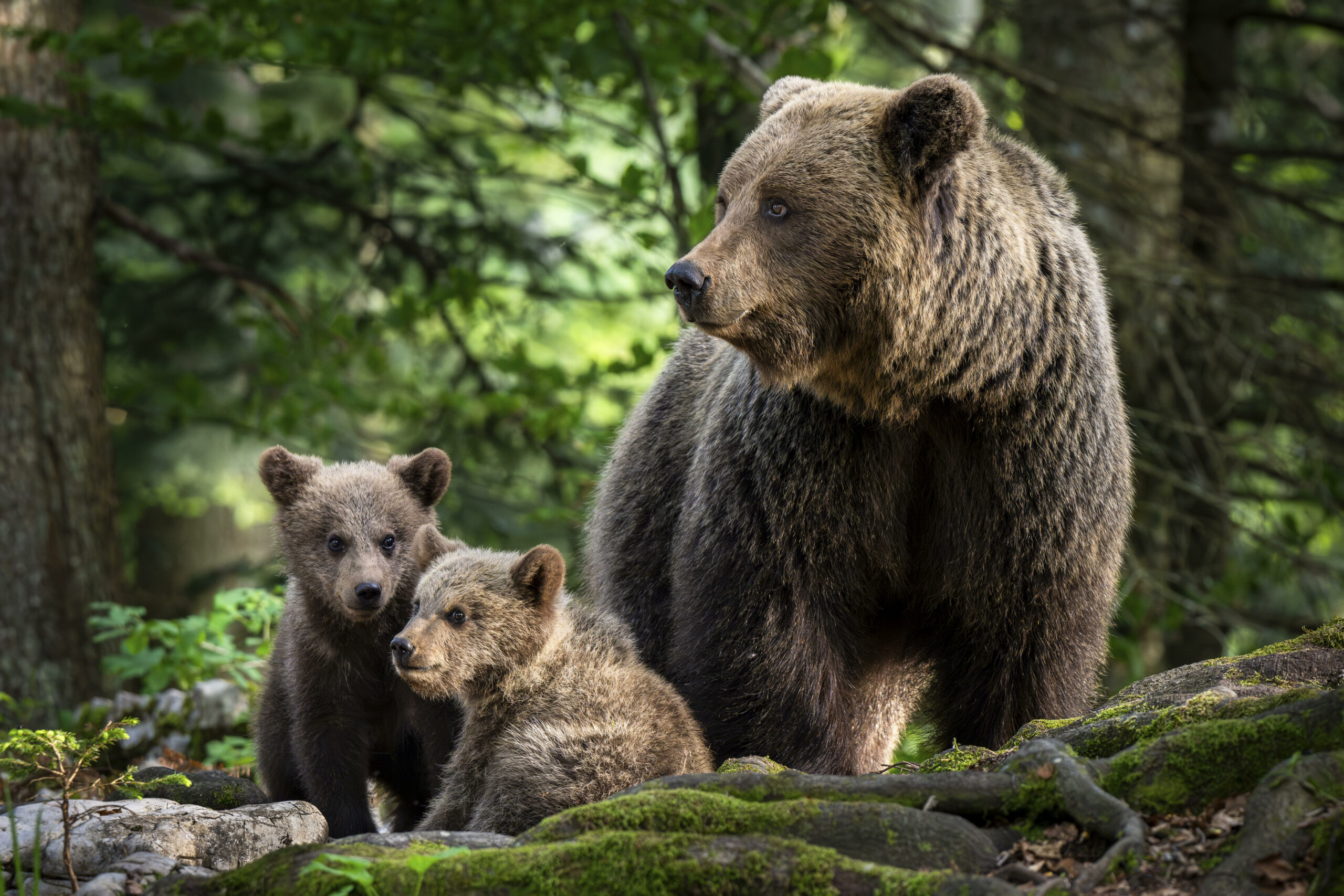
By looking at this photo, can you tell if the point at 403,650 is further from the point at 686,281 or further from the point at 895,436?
the point at 895,436

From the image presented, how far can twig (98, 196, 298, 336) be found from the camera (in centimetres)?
854

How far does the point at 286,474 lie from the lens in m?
5.27

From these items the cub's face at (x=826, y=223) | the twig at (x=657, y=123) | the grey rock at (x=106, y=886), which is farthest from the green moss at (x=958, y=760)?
the twig at (x=657, y=123)

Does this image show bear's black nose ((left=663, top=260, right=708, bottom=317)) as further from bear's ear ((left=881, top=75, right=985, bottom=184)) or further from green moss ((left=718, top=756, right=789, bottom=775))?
green moss ((left=718, top=756, right=789, bottom=775))

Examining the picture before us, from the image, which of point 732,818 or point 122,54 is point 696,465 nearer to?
point 732,818

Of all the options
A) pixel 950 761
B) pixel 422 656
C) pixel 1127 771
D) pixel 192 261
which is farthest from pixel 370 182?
pixel 1127 771

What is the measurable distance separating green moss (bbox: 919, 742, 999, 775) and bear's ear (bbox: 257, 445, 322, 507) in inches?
116

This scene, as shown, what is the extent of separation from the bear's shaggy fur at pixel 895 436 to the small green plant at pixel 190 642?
2842 mm

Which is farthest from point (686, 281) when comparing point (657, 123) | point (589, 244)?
point (589, 244)

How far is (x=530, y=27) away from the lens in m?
7.25

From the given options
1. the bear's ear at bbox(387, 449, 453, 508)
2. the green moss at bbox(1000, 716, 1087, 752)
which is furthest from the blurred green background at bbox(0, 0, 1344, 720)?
the green moss at bbox(1000, 716, 1087, 752)

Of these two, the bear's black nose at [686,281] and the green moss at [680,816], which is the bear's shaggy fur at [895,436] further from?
the green moss at [680,816]

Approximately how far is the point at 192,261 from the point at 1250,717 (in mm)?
8014

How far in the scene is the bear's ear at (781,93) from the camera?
499 centimetres
